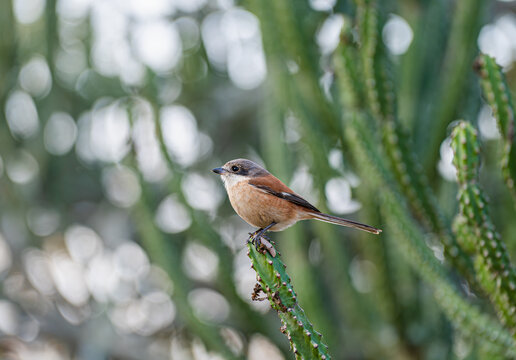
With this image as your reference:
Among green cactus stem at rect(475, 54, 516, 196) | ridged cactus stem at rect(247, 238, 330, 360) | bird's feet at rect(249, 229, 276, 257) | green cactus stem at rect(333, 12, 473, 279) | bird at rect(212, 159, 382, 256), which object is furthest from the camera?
green cactus stem at rect(333, 12, 473, 279)

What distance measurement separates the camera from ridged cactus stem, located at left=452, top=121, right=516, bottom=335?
2654mm

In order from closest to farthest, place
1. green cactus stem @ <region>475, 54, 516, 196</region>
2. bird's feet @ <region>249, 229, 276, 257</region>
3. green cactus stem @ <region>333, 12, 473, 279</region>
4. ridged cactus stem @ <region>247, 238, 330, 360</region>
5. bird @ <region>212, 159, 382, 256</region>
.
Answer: ridged cactus stem @ <region>247, 238, 330, 360</region>, bird's feet @ <region>249, 229, 276, 257</region>, bird @ <region>212, 159, 382, 256</region>, green cactus stem @ <region>475, 54, 516, 196</region>, green cactus stem @ <region>333, 12, 473, 279</region>

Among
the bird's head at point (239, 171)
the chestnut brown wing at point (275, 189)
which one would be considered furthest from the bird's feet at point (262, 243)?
the bird's head at point (239, 171)

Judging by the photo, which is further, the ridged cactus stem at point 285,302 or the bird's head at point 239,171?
the bird's head at point 239,171

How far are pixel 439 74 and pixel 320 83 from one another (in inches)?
51.0

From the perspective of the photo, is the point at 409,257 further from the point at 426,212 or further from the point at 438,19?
the point at 438,19

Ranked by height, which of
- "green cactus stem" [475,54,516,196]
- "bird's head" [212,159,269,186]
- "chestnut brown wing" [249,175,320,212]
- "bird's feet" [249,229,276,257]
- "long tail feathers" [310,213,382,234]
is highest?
"green cactus stem" [475,54,516,196]

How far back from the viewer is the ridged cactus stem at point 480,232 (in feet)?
A: 8.71

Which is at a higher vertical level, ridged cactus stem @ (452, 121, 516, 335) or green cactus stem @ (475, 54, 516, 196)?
green cactus stem @ (475, 54, 516, 196)

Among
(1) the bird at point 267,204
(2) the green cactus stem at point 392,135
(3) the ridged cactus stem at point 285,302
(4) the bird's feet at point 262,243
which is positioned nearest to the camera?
(3) the ridged cactus stem at point 285,302

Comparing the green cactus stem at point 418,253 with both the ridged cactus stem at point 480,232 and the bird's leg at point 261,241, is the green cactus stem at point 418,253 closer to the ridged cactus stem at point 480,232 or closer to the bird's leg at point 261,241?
the ridged cactus stem at point 480,232

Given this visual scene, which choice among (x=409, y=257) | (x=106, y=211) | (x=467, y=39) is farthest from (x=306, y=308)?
(x=106, y=211)

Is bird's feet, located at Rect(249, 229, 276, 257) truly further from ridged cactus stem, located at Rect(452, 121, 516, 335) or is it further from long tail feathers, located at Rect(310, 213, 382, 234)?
ridged cactus stem, located at Rect(452, 121, 516, 335)

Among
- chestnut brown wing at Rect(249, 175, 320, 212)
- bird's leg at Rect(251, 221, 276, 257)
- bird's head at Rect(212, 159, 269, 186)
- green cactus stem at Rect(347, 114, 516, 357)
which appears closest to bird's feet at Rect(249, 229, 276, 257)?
bird's leg at Rect(251, 221, 276, 257)
